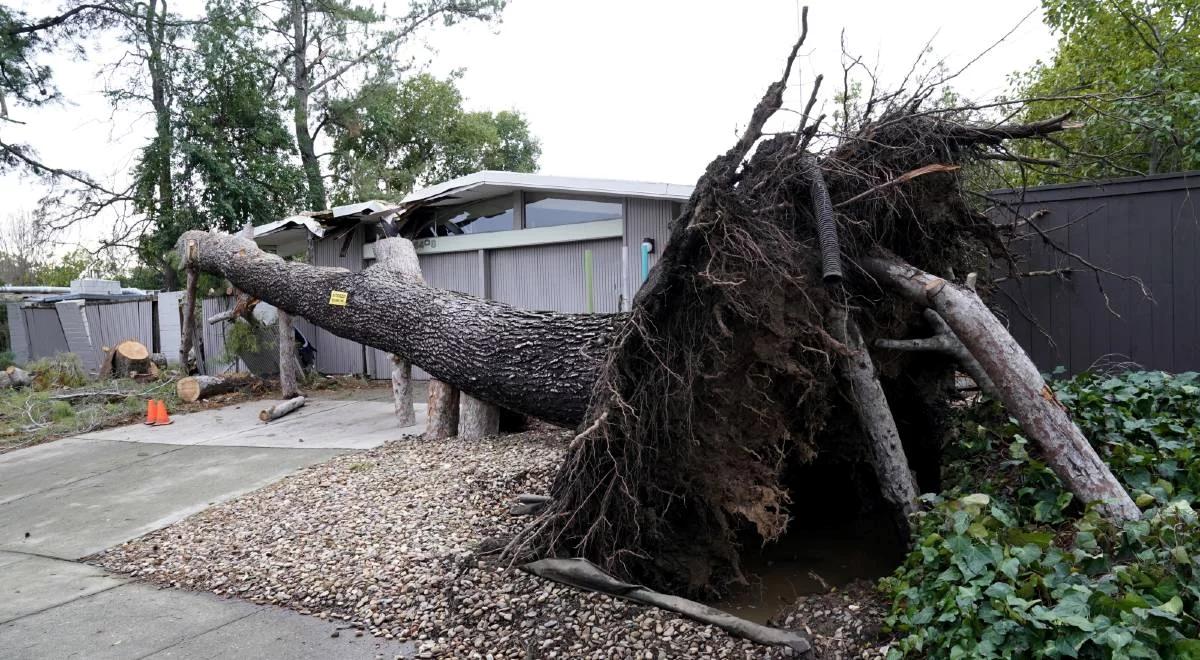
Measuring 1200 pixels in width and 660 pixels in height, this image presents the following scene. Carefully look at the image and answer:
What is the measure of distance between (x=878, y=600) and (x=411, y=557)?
100 inches

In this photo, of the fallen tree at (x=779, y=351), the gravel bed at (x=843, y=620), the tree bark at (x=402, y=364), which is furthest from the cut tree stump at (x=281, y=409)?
the gravel bed at (x=843, y=620)

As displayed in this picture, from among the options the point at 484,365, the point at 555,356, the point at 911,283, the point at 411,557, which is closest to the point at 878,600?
the point at 911,283

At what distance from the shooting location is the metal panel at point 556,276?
979 cm

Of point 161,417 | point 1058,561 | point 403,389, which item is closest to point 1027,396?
point 1058,561

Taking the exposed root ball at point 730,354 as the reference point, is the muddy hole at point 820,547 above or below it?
below

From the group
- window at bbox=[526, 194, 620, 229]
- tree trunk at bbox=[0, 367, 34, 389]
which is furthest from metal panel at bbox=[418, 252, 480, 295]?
tree trunk at bbox=[0, 367, 34, 389]

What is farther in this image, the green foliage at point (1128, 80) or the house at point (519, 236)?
the house at point (519, 236)

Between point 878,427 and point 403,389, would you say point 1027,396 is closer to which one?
point 878,427

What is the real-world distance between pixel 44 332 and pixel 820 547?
21.5m

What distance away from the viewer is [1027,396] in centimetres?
341

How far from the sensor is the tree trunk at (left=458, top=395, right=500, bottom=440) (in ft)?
22.5

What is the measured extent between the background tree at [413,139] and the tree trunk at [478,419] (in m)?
15.1

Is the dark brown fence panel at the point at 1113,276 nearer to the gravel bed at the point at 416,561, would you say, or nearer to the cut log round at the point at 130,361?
the gravel bed at the point at 416,561

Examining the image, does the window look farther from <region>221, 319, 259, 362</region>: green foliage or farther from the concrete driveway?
<region>221, 319, 259, 362</region>: green foliage
